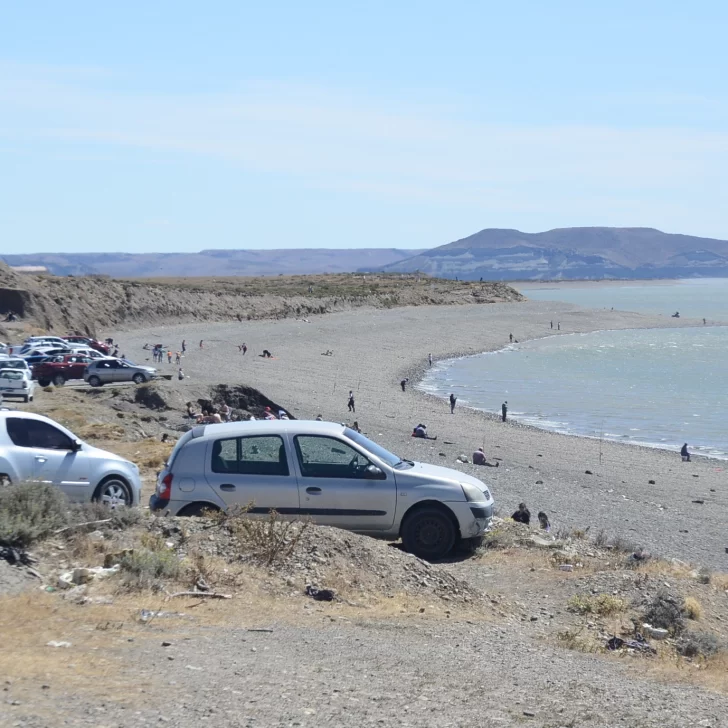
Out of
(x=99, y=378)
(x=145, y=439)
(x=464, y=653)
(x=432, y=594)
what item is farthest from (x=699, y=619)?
(x=99, y=378)

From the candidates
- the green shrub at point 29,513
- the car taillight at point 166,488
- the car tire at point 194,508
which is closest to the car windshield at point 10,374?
the car taillight at point 166,488

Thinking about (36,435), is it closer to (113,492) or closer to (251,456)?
(113,492)

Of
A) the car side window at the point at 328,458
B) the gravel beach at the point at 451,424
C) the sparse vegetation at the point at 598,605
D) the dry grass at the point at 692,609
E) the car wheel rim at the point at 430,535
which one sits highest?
the car side window at the point at 328,458

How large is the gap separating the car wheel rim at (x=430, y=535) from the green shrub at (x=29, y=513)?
3.43 meters

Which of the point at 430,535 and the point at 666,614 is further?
the point at 430,535

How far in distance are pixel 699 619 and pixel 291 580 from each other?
12.2 feet

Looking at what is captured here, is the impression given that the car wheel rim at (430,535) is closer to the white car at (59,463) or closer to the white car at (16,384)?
the white car at (59,463)

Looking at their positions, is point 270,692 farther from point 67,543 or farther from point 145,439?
point 145,439

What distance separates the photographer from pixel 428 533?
389 inches

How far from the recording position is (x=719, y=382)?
57250 millimetres

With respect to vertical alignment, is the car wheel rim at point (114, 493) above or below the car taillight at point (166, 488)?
below

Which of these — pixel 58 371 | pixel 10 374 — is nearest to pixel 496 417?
pixel 58 371

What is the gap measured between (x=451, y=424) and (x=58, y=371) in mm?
14917

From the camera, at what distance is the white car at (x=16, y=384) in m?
27.9
